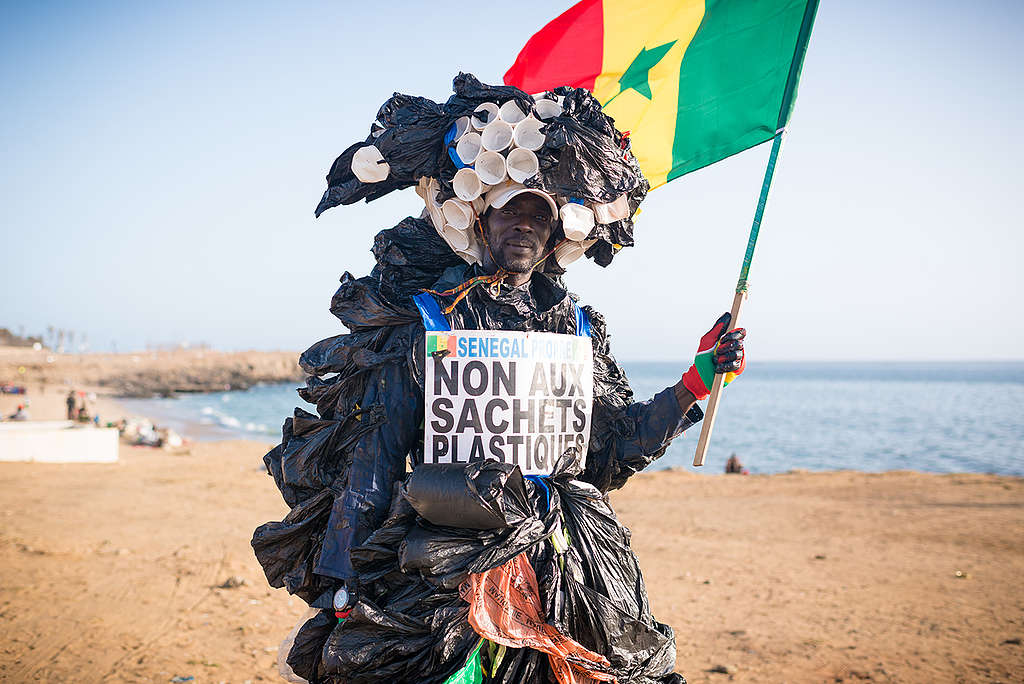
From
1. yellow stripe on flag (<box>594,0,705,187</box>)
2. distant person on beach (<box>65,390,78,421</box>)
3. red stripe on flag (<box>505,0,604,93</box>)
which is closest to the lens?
yellow stripe on flag (<box>594,0,705,187</box>)

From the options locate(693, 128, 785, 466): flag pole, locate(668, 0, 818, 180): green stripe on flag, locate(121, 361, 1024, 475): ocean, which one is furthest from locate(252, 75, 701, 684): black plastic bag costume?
locate(121, 361, 1024, 475): ocean

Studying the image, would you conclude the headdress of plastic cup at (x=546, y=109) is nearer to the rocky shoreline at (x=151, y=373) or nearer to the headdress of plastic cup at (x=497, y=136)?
the headdress of plastic cup at (x=497, y=136)

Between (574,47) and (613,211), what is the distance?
3.95 ft

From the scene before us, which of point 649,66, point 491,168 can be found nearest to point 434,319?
point 491,168

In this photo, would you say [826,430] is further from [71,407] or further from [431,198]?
[431,198]

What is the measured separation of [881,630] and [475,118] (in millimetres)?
5276

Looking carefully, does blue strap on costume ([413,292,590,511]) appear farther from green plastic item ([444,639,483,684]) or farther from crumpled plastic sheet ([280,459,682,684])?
green plastic item ([444,639,483,684])

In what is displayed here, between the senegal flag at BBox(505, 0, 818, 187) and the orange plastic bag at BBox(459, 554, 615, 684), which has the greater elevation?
the senegal flag at BBox(505, 0, 818, 187)

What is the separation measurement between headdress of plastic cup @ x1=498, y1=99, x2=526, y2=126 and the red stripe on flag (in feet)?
3.48

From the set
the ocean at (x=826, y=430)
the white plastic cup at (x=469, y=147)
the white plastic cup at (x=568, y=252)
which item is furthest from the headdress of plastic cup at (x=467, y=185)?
the ocean at (x=826, y=430)

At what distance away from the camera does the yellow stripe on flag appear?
3316mm

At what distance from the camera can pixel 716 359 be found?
2.52 m

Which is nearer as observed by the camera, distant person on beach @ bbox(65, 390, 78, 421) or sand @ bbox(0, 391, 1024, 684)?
sand @ bbox(0, 391, 1024, 684)

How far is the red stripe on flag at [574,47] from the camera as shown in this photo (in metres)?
3.42
